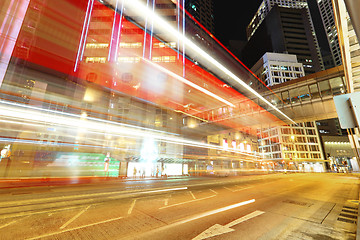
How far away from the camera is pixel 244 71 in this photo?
353 feet

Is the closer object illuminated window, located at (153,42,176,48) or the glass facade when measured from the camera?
the glass facade

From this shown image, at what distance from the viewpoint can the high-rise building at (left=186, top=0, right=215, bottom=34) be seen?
84375 mm

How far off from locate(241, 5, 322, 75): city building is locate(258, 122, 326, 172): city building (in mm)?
42600

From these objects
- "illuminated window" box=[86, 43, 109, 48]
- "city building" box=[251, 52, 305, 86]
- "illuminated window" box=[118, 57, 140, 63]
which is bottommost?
"illuminated window" box=[118, 57, 140, 63]

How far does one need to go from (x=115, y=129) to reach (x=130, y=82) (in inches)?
826

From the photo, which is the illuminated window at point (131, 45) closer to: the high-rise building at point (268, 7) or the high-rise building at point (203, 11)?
the high-rise building at point (203, 11)

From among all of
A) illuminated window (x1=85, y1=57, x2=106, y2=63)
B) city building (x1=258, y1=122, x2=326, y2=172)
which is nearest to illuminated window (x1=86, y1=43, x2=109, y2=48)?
illuminated window (x1=85, y1=57, x2=106, y2=63)

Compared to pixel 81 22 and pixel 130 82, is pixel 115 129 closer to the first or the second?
pixel 81 22

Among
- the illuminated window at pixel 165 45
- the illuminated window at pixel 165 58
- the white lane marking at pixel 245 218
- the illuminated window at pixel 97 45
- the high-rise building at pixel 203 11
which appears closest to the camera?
the white lane marking at pixel 245 218

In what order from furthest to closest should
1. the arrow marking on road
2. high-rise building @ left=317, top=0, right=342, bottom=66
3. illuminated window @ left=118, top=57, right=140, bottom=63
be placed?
high-rise building @ left=317, top=0, right=342, bottom=66 < illuminated window @ left=118, top=57, right=140, bottom=63 < the arrow marking on road

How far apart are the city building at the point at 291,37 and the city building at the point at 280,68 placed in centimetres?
1066

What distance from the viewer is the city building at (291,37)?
98.1m

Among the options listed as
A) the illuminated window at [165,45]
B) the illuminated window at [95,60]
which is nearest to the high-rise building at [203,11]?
the illuminated window at [165,45]

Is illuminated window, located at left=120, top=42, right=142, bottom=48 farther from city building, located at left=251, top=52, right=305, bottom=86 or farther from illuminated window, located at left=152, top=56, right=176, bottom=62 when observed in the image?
city building, located at left=251, top=52, right=305, bottom=86
